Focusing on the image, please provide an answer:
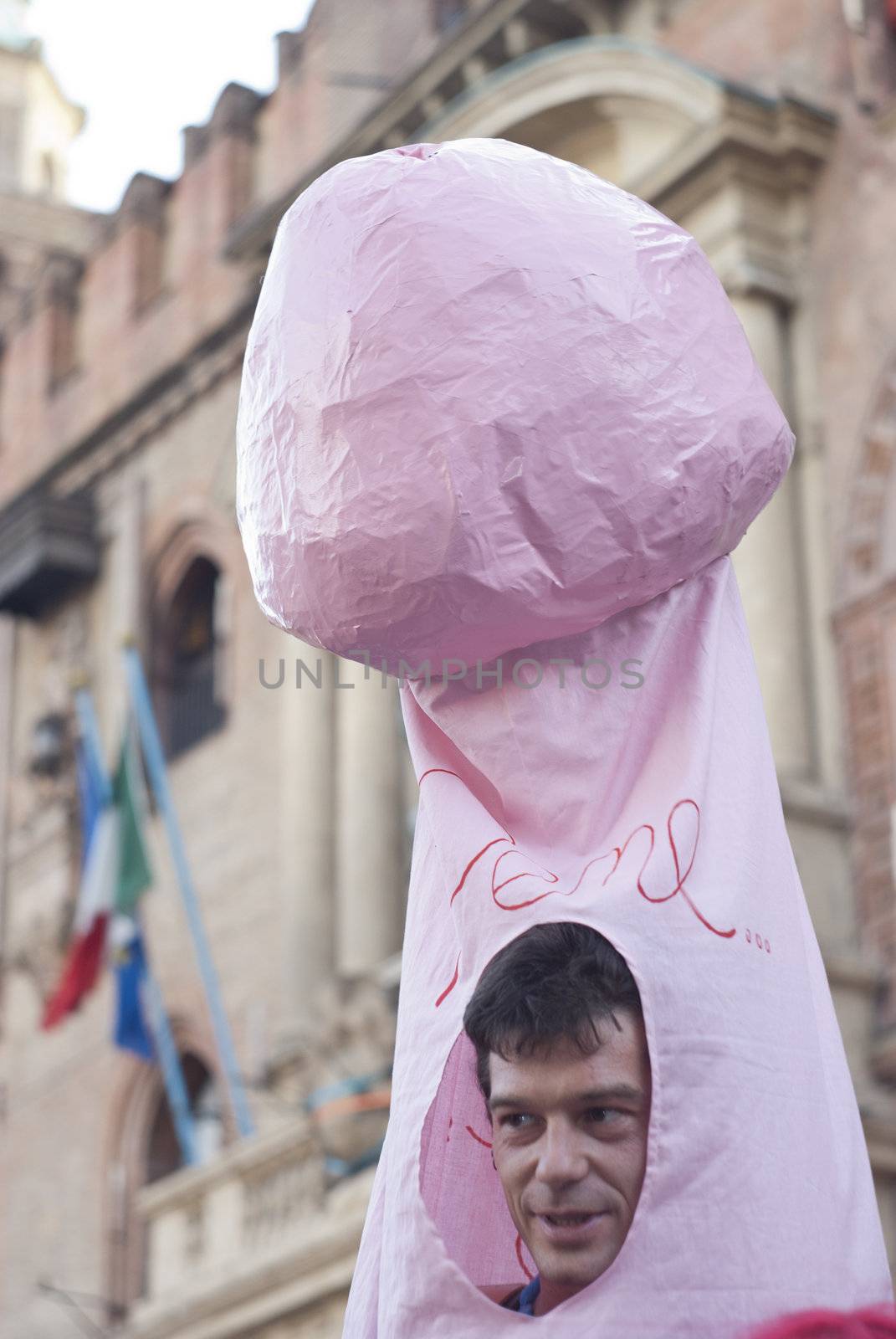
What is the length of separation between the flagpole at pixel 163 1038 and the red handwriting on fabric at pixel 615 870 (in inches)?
432

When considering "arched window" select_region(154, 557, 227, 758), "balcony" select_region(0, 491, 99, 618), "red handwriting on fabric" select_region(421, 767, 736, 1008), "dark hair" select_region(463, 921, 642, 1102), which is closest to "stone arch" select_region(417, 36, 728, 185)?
"arched window" select_region(154, 557, 227, 758)

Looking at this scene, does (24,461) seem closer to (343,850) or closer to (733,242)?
(343,850)

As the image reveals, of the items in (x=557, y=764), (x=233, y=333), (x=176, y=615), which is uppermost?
(x=233, y=333)

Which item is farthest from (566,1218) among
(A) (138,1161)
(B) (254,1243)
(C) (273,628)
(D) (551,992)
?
(A) (138,1161)

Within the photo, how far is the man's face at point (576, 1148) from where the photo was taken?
2234 millimetres

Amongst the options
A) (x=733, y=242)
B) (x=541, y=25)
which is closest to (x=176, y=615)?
(x=541, y=25)

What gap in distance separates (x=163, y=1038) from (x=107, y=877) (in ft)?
3.42

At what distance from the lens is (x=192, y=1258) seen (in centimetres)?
1205

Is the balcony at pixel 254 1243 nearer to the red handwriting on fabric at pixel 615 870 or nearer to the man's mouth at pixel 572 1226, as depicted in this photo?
the red handwriting on fabric at pixel 615 870

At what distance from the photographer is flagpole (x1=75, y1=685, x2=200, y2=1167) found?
13234mm

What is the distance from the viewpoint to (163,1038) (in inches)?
547

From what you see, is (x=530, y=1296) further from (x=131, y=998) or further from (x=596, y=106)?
(x=131, y=998)

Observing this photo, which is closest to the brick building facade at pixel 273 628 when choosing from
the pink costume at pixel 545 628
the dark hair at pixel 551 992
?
the pink costume at pixel 545 628

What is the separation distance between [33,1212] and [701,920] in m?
14.4
